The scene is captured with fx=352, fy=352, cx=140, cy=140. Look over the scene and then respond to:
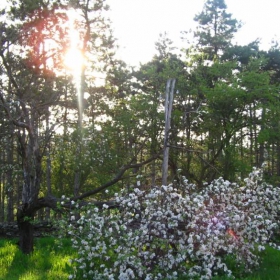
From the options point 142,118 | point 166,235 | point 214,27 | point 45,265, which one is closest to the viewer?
point 166,235

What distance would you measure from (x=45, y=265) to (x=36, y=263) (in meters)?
0.22

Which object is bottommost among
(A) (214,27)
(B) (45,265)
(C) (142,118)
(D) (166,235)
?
(B) (45,265)

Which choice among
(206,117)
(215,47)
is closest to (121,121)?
(206,117)

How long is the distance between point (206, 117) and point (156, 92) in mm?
3301

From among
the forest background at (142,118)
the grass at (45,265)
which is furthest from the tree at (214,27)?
the grass at (45,265)

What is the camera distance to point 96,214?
6.87m

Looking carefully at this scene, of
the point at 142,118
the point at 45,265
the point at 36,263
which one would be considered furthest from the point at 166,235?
the point at 142,118

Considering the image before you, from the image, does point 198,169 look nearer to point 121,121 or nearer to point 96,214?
point 121,121

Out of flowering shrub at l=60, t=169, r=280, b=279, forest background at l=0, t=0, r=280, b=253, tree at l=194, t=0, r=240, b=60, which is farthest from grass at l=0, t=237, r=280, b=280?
tree at l=194, t=0, r=240, b=60

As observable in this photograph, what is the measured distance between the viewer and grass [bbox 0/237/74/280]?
696 cm

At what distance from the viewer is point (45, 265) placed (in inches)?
310

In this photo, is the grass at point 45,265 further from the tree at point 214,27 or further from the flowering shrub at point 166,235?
the tree at point 214,27

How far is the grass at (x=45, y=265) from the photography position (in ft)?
22.8

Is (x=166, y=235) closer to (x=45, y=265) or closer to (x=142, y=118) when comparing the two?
(x=45, y=265)
